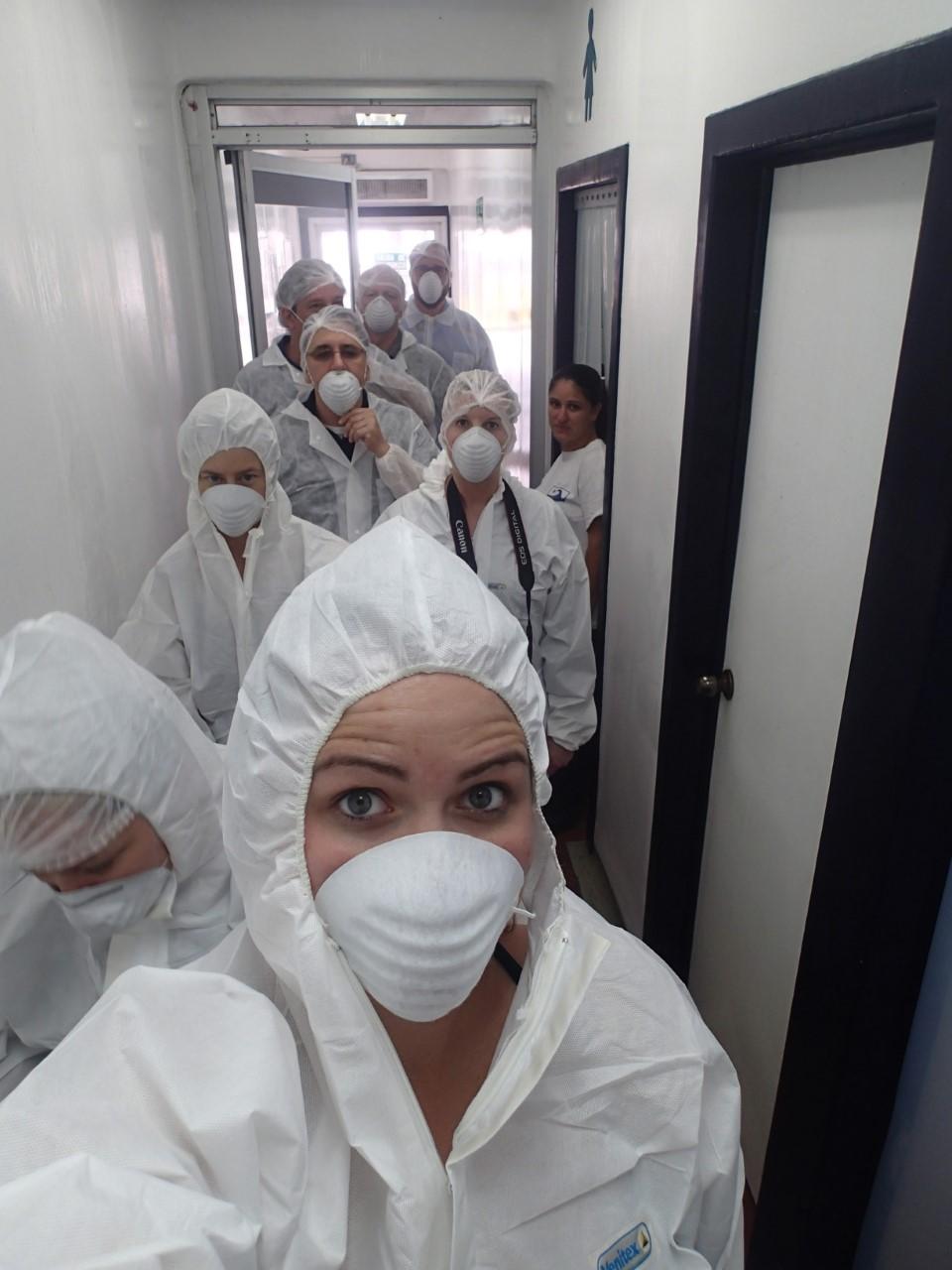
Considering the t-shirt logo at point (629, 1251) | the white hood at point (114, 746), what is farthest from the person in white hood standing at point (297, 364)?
the t-shirt logo at point (629, 1251)

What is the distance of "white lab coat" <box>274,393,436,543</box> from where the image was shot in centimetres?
312

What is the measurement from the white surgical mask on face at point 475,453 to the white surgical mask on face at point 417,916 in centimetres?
174

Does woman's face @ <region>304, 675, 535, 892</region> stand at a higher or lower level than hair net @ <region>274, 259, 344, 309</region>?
lower

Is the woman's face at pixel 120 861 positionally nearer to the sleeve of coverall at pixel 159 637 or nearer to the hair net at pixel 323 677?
the hair net at pixel 323 677

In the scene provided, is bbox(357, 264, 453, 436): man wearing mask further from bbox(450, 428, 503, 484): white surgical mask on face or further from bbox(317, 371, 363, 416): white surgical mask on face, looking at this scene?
bbox(450, 428, 503, 484): white surgical mask on face

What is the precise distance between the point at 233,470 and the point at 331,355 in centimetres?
102

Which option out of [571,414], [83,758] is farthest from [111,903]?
[571,414]

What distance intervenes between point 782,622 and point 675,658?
429 millimetres

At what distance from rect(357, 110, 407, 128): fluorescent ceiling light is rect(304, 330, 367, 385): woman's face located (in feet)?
3.21

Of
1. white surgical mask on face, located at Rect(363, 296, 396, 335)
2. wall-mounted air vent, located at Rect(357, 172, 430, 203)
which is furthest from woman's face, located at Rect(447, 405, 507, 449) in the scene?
wall-mounted air vent, located at Rect(357, 172, 430, 203)

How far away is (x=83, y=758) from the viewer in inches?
43.8

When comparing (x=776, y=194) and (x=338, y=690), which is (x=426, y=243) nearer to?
(x=776, y=194)

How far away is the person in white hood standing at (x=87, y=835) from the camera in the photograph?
43.1 inches

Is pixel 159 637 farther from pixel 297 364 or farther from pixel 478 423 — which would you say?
pixel 297 364
